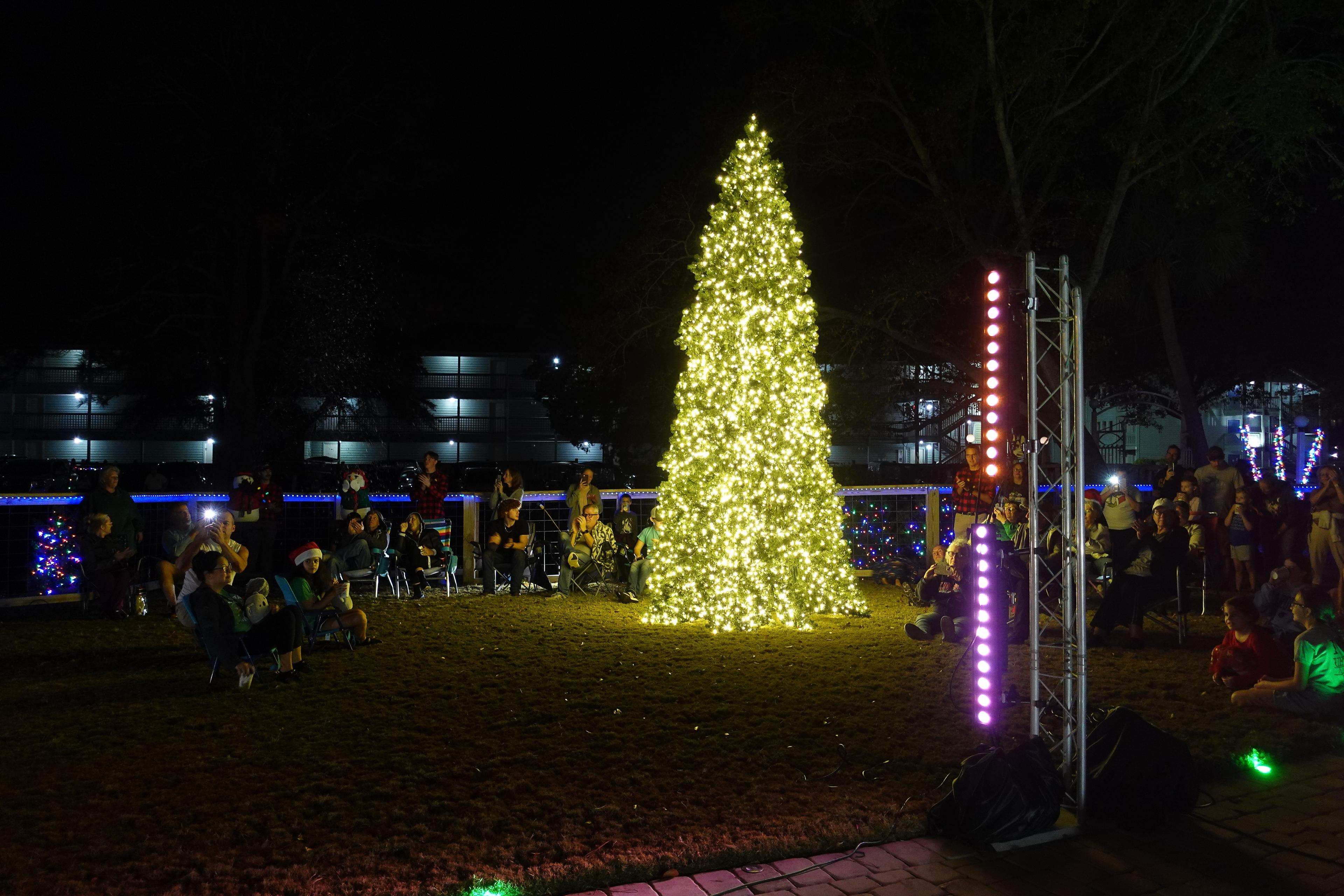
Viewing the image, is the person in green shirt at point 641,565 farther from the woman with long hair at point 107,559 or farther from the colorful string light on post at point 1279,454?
the colorful string light on post at point 1279,454

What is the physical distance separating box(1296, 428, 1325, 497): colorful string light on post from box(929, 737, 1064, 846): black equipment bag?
16265 millimetres

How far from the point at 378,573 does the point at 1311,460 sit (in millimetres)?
27466

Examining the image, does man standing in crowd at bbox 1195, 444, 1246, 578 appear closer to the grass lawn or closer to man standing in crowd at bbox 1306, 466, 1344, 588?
man standing in crowd at bbox 1306, 466, 1344, 588

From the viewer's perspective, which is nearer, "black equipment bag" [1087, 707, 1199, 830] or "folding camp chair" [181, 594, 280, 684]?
"black equipment bag" [1087, 707, 1199, 830]

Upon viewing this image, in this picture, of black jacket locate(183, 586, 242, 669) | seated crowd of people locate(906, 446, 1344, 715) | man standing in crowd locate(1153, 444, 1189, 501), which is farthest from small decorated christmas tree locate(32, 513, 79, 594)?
man standing in crowd locate(1153, 444, 1189, 501)

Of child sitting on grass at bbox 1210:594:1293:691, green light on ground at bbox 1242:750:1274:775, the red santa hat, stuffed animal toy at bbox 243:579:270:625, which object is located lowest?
green light on ground at bbox 1242:750:1274:775

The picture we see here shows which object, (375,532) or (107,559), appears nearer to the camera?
(107,559)

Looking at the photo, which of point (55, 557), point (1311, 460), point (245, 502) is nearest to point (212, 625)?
point (245, 502)

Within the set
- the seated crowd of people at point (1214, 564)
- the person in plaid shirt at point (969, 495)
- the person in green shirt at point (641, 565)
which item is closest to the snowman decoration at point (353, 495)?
the person in green shirt at point (641, 565)

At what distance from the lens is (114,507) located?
11.1 metres

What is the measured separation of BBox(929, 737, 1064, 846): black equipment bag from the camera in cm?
467

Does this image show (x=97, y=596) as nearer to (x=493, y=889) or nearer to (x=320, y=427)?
(x=493, y=889)

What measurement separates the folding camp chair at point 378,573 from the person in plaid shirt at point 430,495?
737 millimetres

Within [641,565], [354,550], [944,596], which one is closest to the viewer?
[944,596]
